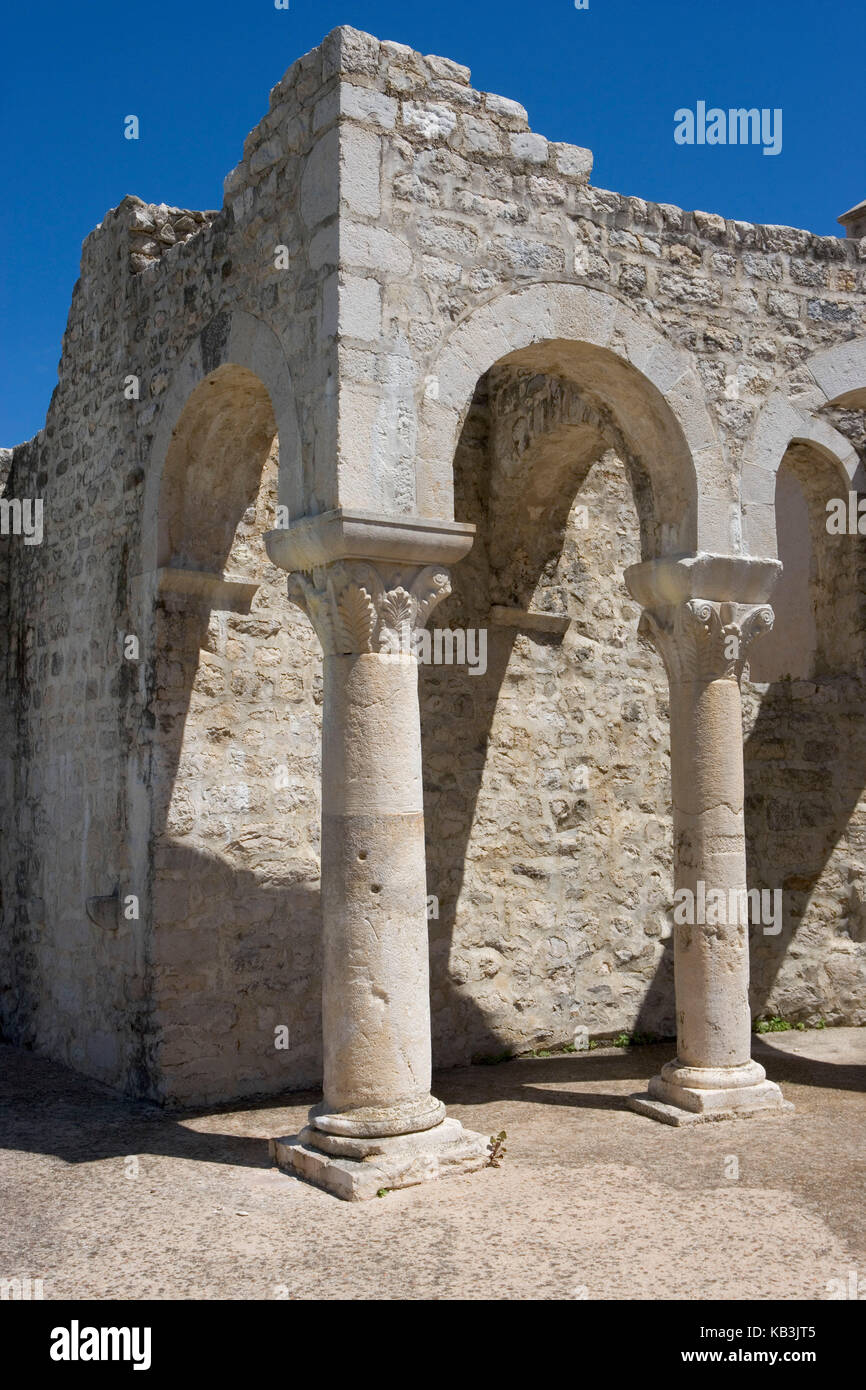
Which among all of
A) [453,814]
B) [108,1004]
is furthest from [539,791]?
[108,1004]

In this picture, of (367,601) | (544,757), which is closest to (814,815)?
(544,757)

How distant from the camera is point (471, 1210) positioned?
15.4 ft

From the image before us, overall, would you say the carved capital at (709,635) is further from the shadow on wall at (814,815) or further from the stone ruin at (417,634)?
the shadow on wall at (814,815)

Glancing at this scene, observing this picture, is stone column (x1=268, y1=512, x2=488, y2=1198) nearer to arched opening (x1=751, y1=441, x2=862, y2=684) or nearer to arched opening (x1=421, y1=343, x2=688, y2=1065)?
arched opening (x1=421, y1=343, x2=688, y2=1065)

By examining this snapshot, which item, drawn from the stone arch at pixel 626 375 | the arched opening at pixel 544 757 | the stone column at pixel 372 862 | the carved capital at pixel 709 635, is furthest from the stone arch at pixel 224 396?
the carved capital at pixel 709 635

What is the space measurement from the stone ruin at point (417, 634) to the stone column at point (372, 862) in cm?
2

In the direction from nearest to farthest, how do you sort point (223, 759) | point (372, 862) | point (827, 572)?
point (372, 862), point (223, 759), point (827, 572)

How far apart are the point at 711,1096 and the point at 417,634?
103 inches

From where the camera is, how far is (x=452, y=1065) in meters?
7.80

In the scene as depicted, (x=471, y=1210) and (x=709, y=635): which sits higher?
(x=709, y=635)

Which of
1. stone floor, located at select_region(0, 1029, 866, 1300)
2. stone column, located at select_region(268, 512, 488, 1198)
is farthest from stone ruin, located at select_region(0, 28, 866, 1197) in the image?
stone floor, located at select_region(0, 1029, 866, 1300)

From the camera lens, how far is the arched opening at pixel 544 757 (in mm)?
7992

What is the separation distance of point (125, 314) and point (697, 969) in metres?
4.97

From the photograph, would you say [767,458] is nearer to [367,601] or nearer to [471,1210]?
[367,601]
